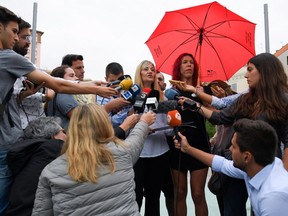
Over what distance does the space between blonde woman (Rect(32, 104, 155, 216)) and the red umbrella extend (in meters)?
2.24

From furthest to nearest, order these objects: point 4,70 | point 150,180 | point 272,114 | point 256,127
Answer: point 150,180
point 272,114
point 4,70
point 256,127

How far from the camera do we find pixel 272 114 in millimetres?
2520

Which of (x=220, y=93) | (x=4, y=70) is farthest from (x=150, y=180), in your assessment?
(x=4, y=70)

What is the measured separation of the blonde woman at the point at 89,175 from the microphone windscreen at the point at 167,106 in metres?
1.14

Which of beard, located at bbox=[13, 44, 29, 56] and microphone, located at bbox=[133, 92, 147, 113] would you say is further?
beard, located at bbox=[13, 44, 29, 56]

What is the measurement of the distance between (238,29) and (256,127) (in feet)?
7.98

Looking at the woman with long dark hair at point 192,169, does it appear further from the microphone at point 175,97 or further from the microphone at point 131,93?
the microphone at point 131,93

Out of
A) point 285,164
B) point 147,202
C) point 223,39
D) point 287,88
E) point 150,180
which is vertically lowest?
point 147,202

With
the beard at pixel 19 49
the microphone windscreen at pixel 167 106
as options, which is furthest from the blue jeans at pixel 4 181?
the microphone windscreen at pixel 167 106

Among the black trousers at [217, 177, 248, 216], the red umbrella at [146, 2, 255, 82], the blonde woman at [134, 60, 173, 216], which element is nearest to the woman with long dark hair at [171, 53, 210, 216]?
the blonde woman at [134, 60, 173, 216]

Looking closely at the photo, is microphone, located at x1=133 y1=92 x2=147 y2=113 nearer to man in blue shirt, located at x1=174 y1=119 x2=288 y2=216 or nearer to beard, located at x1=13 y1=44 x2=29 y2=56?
man in blue shirt, located at x1=174 y1=119 x2=288 y2=216

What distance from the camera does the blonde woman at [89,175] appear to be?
76.6 inches

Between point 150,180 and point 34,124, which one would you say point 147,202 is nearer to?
point 150,180

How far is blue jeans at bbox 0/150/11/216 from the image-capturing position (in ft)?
8.04
